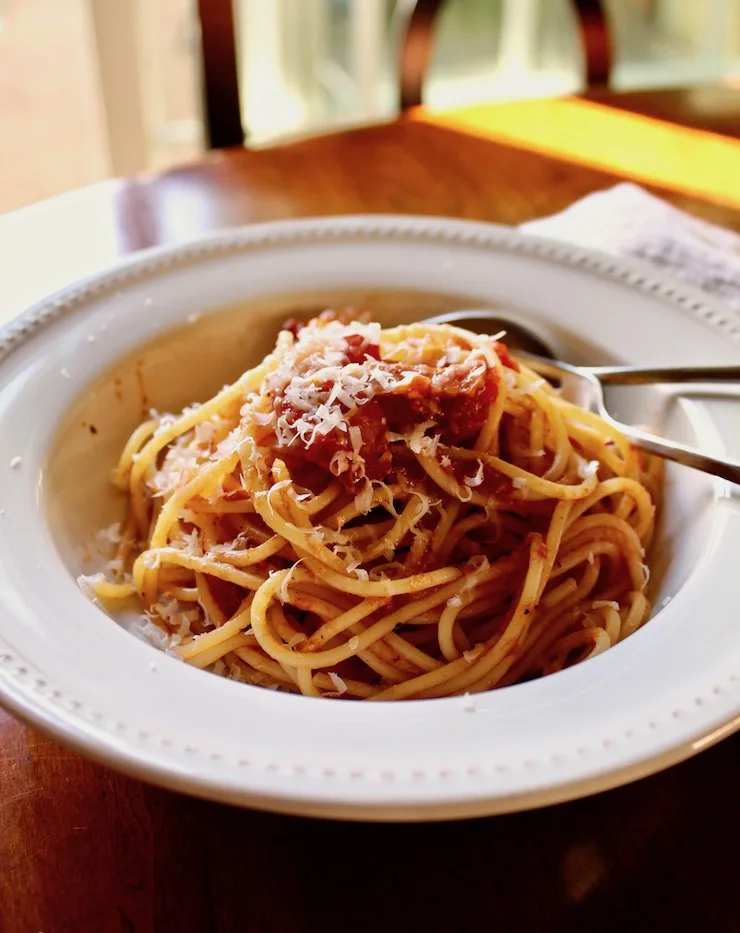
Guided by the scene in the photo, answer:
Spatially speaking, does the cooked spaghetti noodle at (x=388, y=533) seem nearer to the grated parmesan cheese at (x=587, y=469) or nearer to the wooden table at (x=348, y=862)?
the grated parmesan cheese at (x=587, y=469)

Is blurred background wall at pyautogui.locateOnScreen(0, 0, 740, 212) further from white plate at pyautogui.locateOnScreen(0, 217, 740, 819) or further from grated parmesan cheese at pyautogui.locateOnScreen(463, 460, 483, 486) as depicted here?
grated parmesan cheese at pyautogui.locateOnScreen(463, 460, 483, 486)

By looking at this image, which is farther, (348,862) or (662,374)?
(662,374)

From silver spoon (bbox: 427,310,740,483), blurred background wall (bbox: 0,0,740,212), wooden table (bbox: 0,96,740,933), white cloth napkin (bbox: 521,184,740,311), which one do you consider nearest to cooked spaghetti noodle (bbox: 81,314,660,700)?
silver spoon (bbox: 427,310,740,483)

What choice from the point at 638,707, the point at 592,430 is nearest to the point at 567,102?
the point at 592,430

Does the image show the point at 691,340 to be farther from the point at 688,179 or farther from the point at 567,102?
the point at 567,102

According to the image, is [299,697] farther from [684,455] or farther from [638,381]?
[638,381]

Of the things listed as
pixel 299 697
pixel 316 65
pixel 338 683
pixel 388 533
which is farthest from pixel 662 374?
Answer: pixel 316 65

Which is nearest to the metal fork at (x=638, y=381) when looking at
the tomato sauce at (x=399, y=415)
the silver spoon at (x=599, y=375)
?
the silver spoon at (x=599, y=375)
